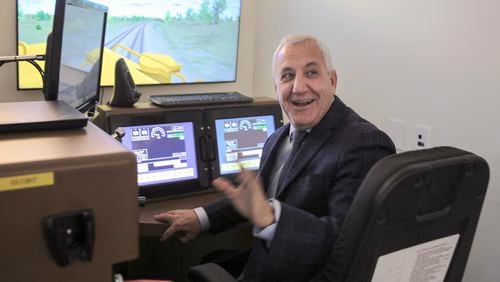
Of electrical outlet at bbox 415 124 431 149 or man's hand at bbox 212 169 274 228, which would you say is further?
electrical outlet at bbox 415 124 431 149

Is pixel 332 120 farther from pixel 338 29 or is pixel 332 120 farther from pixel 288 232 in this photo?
pixel 338 29

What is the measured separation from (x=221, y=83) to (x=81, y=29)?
4.74ft

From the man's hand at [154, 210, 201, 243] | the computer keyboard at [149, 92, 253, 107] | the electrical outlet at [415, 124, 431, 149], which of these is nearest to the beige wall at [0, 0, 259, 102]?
the computer keyboard at [149, 92, 253, 107]

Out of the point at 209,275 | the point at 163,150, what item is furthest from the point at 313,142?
the point at 163,150

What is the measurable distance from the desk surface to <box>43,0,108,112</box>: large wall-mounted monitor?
429 mm

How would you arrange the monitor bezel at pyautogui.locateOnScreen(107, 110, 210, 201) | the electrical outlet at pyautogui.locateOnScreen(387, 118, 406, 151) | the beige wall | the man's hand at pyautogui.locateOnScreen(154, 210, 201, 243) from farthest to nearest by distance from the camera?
1. the beige wall
2. the electrical outlet at pyautogui.locateOnScreen(387, 118, 406, 151)
3. the monitor bezel at pyautogui.locateOnScreen(107, 110, 210, 201)
4. the man's hand at pyautogui.locateOnScreen(154, 210, 201, 243)

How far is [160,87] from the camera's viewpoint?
2871mm

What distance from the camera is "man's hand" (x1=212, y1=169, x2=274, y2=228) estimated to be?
3.68 ft

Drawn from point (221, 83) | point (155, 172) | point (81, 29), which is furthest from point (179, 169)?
point (221, 83)

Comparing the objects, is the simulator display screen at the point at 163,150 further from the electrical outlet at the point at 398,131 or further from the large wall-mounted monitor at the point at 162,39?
the large wall-mounted monitor at the point at 162,39

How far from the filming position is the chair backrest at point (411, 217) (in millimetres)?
883

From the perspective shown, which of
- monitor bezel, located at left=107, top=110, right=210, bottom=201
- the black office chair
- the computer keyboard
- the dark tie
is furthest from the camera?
the computer keyboard

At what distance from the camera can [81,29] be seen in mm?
1706

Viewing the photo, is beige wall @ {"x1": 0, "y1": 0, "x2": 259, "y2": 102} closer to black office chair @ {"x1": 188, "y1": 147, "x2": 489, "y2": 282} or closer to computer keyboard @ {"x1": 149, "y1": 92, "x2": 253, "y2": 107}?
computer keyboard @ {"x1": 149, "y1": 92, "x2": 253, "y2": 107}
